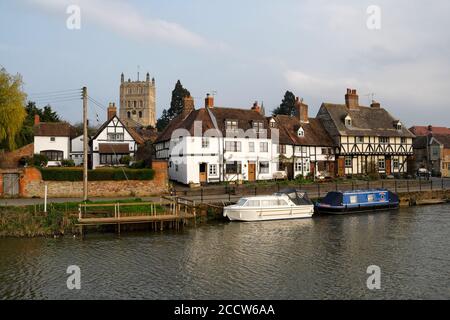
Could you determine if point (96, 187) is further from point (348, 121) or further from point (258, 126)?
point (348, 121)

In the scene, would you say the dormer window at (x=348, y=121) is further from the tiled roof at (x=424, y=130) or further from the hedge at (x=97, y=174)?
the tiled roof at (x=424, y=130)

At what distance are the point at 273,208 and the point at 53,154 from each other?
98.7 feet

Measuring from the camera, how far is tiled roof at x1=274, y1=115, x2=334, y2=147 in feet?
171

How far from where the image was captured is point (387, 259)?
21922 millimetres

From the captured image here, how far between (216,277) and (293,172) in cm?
3424

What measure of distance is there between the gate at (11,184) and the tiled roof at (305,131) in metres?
28.4

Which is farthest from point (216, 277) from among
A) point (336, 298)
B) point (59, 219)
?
point (59, 219)

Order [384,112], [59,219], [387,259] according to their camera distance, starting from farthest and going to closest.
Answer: [384,112] < [59,219] < [387,259]

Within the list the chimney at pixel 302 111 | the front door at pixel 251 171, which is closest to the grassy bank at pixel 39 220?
the front door at pixel 251 171

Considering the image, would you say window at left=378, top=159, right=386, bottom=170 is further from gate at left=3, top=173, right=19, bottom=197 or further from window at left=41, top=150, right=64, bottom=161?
gate at left=3, top=173, right=19, bottom=197

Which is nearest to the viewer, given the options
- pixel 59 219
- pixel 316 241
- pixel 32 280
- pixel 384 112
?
pixel 32 280

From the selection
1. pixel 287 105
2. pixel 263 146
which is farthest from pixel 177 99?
pixel 263 146

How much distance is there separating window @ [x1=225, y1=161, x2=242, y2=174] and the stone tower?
281 feet
